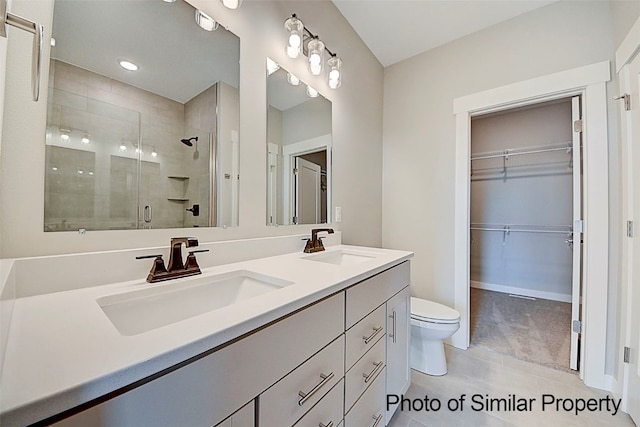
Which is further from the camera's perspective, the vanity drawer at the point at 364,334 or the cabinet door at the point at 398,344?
the cabinet door at the point at 398,344

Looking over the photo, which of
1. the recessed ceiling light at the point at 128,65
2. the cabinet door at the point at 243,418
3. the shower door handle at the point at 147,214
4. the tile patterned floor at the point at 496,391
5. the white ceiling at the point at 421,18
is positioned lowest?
the tile patterned floor at the point at 496,391

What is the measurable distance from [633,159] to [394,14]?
1.72m

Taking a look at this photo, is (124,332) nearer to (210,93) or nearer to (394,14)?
(210,93)

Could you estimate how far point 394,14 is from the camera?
190 cm

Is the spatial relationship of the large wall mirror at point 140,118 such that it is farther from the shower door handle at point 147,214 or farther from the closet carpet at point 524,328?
the closet carpet at point 524,328

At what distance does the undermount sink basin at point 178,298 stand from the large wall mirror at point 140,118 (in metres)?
0.29

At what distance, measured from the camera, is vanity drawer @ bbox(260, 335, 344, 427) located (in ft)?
1.93

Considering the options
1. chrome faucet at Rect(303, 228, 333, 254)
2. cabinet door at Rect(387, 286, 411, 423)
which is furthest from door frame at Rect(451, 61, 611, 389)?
chrome faucet at Rect(303, 228, 333, 254)

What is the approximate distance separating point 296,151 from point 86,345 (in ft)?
4.39

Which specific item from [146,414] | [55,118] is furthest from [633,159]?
[55,118]

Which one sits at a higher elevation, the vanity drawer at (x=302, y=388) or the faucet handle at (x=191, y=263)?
the faucet handle at (x=191, y=263)

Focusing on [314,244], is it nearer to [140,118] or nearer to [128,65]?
[140,118]

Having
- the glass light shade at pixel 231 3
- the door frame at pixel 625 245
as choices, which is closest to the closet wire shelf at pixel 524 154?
the door frame at pixel 625 245

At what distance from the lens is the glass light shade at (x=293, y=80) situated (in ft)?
4.94
